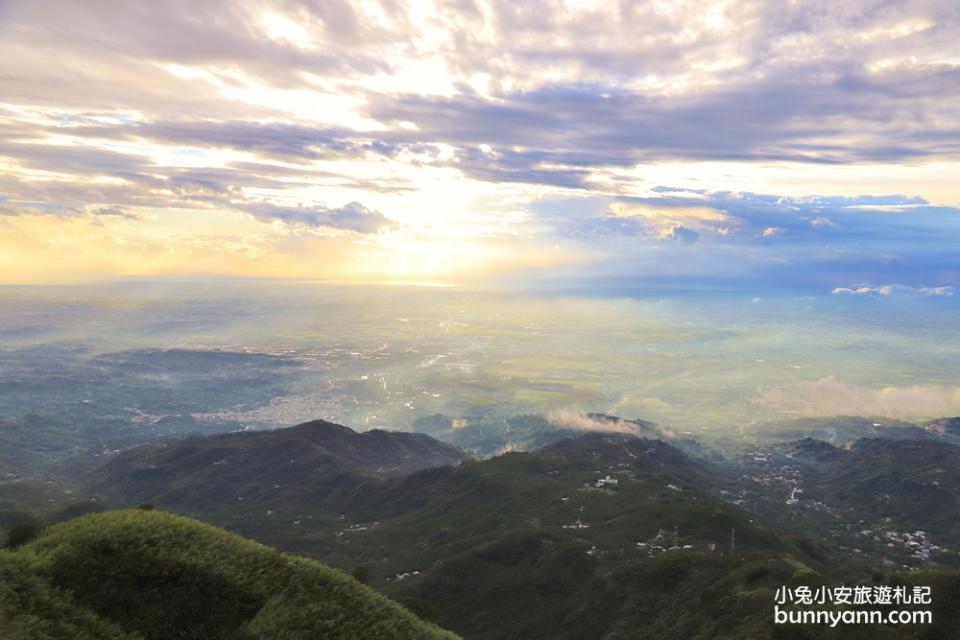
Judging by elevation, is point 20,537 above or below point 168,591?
above

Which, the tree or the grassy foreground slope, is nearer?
the grassy foreground slope

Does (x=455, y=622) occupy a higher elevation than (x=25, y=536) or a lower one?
lower

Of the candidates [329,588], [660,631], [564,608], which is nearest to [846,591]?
[660,631]

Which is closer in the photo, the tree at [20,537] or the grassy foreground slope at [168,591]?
the grassy foreground slope at [168,591]

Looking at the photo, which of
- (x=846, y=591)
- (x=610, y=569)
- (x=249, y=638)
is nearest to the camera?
(x=249, y=638)

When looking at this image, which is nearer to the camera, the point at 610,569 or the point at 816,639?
the point at 816,639

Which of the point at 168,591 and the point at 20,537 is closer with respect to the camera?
the point at 168,591

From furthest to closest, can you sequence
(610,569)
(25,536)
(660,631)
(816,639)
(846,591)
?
1. (610,569)
2. (660,631)
3. (846,591)
4. (816,639)
5. (25,536)

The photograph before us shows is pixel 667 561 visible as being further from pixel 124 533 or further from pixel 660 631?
pixel 124 533
